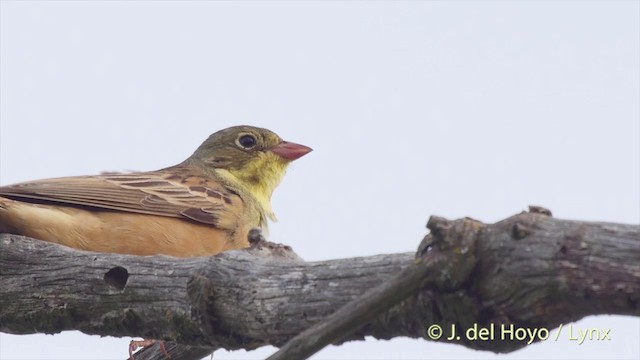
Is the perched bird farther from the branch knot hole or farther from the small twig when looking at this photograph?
the small twig

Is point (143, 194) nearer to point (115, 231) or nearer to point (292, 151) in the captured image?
point (115, 231)

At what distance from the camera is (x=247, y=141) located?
32.1ft

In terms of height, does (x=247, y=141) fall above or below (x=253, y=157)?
above

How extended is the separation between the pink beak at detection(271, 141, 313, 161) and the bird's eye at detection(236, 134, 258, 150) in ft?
1.07

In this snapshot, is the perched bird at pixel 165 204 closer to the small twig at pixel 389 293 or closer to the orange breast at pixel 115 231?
the orange breast at pixel 115 231

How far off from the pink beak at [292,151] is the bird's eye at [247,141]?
327mm

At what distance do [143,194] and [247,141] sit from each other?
6.37ft

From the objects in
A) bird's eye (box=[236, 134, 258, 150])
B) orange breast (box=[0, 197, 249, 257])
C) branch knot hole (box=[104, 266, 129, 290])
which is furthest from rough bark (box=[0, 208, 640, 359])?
bird's eye (box=[236, 134, 258, 150])

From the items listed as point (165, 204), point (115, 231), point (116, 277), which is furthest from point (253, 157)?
point (116, 277)

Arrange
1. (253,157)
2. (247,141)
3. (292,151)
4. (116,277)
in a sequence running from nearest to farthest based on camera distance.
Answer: (116,277) < (292,151) < (253,157) < (247,141)

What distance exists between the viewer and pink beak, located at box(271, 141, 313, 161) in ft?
30.8

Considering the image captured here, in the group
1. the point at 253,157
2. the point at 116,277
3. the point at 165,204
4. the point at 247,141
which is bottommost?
the point at 116,277

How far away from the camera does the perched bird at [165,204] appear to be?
6977mm

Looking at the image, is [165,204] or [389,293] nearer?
[389,293]
